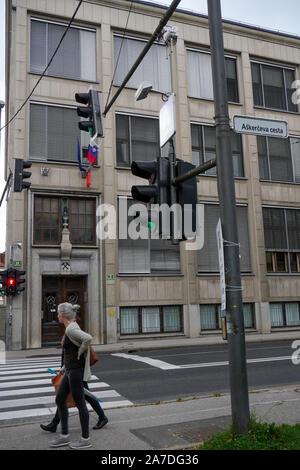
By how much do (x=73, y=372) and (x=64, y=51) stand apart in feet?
67.0

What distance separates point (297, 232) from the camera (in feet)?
84.4

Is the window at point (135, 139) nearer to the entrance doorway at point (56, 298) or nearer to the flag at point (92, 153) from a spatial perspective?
the flag at point (92, 153)

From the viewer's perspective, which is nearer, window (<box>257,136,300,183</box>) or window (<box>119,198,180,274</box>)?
window (<box>119,198,180,274</box>)

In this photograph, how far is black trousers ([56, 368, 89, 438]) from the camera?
5656mm

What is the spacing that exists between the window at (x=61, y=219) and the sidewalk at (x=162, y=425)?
540 inches

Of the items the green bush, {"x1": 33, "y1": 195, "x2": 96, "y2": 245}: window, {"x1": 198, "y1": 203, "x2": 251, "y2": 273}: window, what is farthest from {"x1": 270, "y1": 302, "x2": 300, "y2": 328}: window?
the green bush

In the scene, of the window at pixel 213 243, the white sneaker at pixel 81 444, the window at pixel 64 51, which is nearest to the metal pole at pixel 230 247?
the white sneaker at pixel 81 444

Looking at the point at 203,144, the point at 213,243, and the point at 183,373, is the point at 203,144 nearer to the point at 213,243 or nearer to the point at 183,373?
the point at 213,243

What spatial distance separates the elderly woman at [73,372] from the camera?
18.6 ft

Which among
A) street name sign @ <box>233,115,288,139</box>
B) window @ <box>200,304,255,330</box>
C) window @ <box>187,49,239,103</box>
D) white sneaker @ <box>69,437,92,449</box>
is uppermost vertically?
window @ <box>187,49,239,103</box>

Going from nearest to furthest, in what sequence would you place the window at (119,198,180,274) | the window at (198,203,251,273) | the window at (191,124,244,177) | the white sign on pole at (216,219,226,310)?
the white sign on pole at (216,219,226,310) < the window at (119,198,180,274) < the window at (198,203,251,273) < the window at (191,124,244,177)

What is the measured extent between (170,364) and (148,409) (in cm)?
569

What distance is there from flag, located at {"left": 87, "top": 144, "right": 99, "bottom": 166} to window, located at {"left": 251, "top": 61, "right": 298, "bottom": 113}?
1114cm

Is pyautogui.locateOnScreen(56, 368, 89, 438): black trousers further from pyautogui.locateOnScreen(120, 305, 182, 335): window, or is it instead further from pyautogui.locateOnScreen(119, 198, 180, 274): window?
pyautogui.locateOnScreen(119, 198, 180, 274): window
